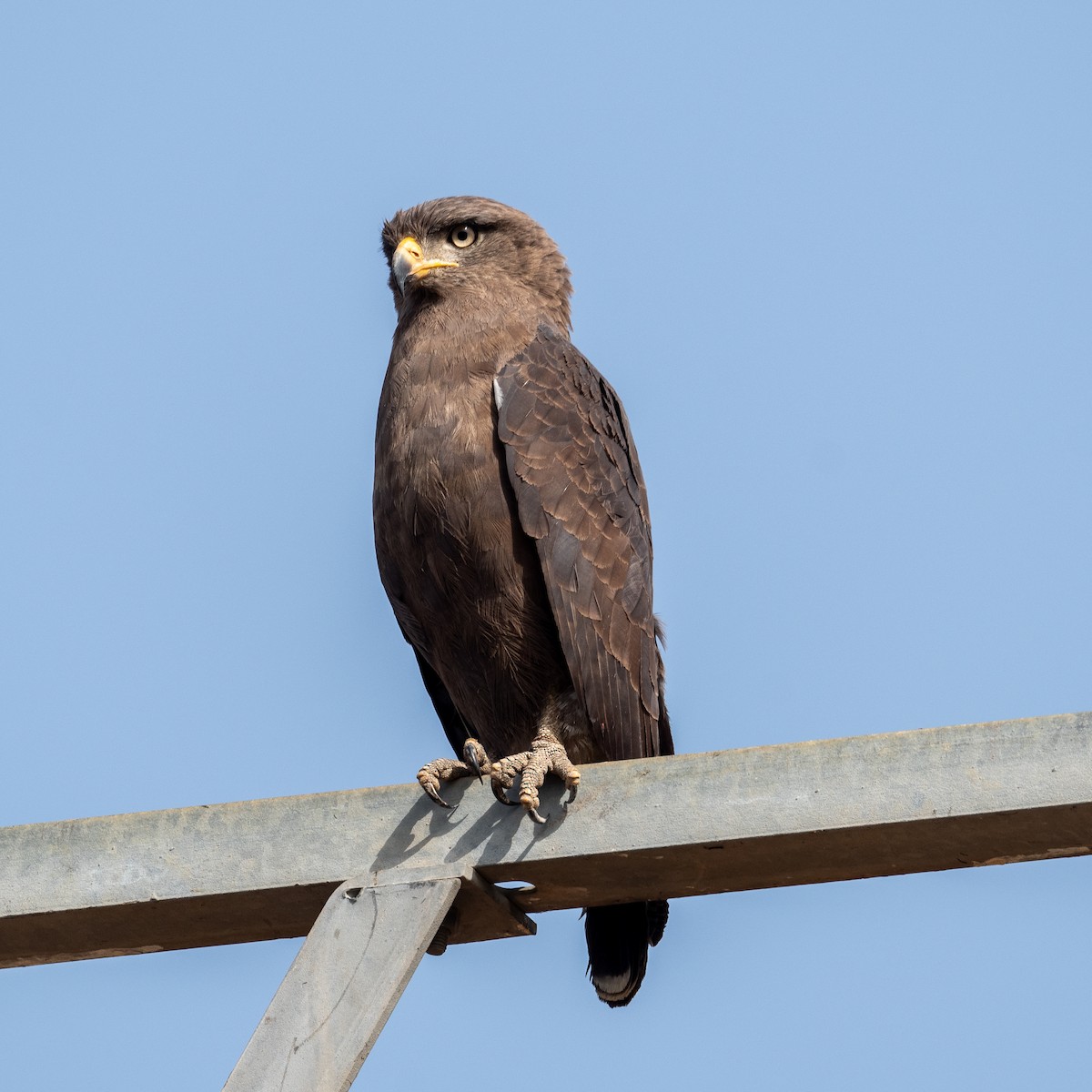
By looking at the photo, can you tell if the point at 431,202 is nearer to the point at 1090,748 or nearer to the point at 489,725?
the point at 489,725

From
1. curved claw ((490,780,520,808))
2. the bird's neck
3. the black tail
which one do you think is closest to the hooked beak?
the bird's neck

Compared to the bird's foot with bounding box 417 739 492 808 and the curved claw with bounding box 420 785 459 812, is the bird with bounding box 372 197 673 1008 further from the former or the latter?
the curved claw with bounding box 420 785 459 812

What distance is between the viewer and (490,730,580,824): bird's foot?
3.33 meters

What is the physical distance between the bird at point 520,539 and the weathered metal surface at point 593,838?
3.83ft

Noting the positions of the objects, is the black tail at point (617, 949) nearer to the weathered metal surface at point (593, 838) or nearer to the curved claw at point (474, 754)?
the curved claw at point (474, 754)

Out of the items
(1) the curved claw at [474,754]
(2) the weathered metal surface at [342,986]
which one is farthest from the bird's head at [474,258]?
(2) the weathered metal surface at [342,986]

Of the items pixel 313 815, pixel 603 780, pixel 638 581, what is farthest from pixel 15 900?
pixel 638 581

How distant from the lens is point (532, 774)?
3.33 m

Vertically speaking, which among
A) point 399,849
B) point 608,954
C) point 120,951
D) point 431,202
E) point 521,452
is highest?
point 431,202

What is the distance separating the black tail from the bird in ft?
0.51

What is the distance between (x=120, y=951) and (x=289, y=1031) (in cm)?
63

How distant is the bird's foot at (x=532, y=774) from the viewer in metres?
3.33

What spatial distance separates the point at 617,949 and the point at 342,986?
52.0 inches

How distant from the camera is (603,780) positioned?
332cm
